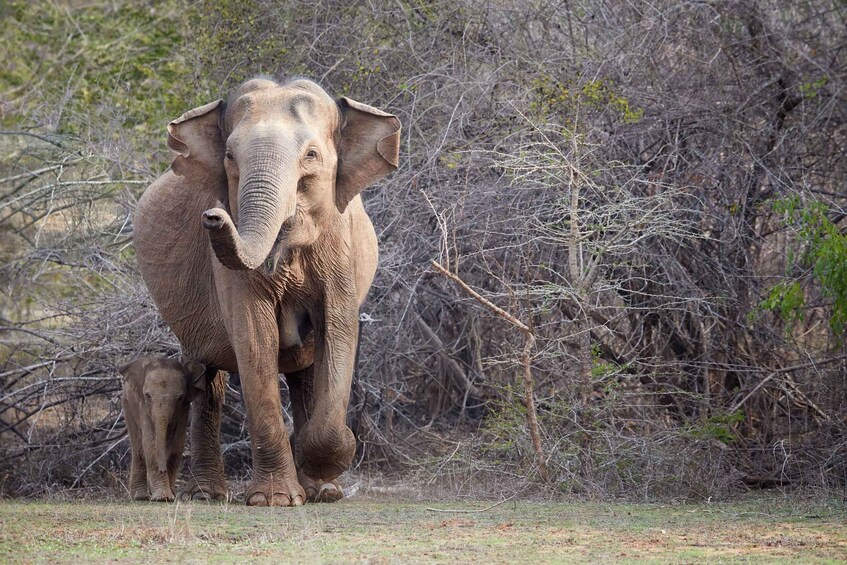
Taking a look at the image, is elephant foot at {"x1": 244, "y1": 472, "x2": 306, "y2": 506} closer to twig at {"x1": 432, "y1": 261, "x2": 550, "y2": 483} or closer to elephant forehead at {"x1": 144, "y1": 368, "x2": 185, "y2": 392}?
elephant forehead at {"x1": 144, "y1": 368, "x2": 185, "y2": 392}

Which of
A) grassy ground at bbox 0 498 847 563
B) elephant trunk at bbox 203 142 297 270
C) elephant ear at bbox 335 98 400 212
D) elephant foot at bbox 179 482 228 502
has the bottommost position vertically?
grassy ground at bbox 0 498 847 563

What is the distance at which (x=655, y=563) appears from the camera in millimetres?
6340

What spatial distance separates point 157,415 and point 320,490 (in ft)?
4.17

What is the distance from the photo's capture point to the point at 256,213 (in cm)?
816

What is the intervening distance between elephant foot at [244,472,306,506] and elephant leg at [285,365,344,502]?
1.73ft

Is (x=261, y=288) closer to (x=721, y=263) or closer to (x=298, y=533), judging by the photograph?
(x=298, y=533)

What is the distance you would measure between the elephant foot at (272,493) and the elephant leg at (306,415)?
53 centimetres

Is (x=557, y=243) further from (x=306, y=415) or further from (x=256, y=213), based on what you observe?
(x=256, y=213)

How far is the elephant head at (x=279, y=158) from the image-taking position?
324 inches

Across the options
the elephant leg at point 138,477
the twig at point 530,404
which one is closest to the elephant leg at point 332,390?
the twig at point 530,404

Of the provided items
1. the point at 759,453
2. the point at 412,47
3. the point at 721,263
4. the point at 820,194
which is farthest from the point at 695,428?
the point at 412,47

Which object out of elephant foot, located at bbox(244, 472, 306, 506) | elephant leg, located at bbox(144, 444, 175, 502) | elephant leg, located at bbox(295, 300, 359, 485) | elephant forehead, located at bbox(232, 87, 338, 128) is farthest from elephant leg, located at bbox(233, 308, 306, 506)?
elephant forehead, located at bbox(232, 87, 338, 128)

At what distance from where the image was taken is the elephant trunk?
762cm

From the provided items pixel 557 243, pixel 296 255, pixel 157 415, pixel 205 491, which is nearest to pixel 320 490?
pixel 205 491
